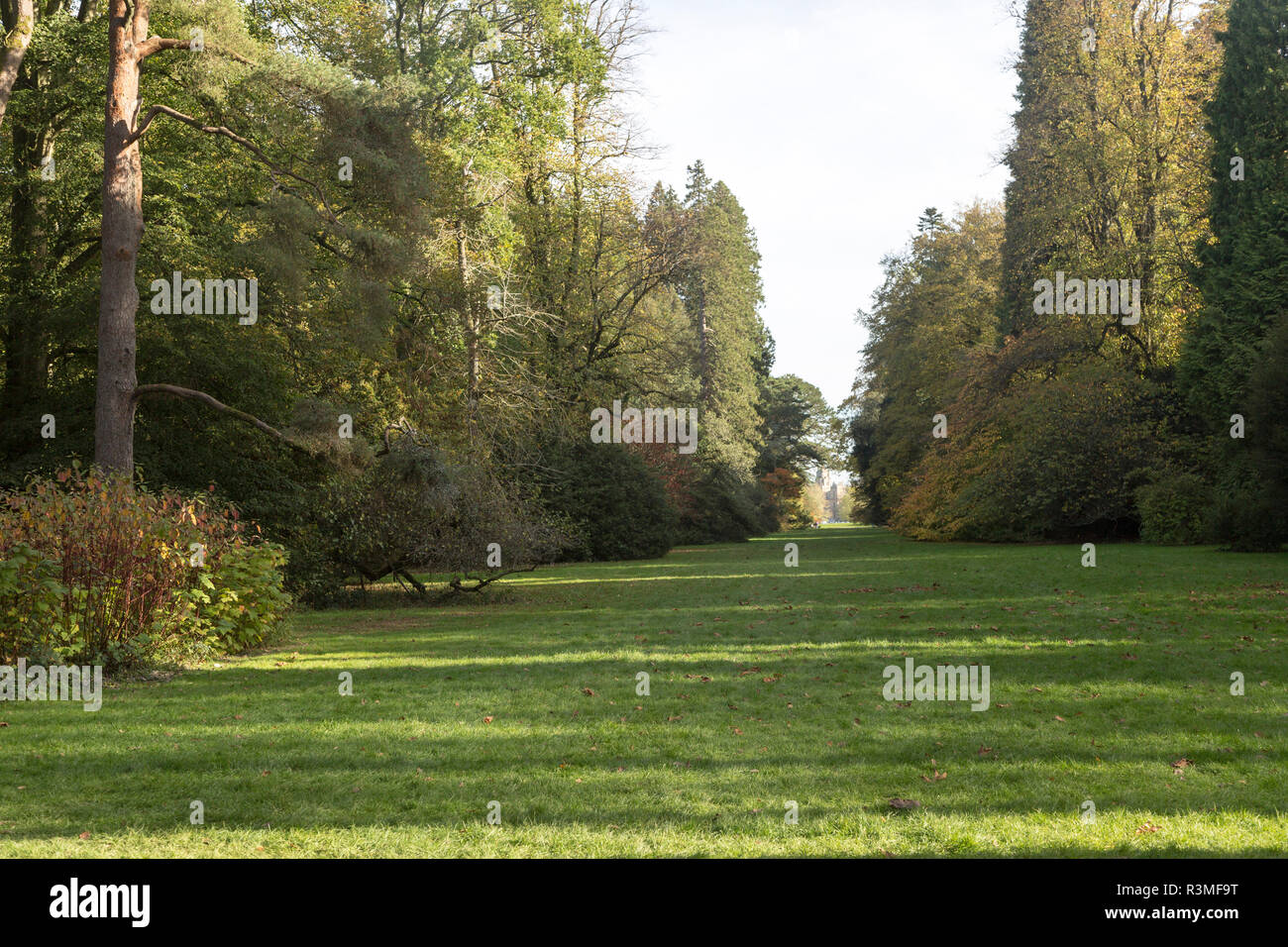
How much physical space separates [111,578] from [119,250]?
706 cm

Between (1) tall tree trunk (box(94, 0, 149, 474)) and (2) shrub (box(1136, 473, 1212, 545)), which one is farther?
(2) shrub (box(1136, 473, 1212, 545))

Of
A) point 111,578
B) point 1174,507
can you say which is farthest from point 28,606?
point 1174,507

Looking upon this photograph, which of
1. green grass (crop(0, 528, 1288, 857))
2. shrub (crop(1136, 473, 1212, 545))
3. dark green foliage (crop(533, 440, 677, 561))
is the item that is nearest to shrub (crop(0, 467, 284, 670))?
green grass (crop(0, 528, 1288, 857))

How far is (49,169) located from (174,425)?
18.6 feet

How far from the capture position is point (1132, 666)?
9812 mm

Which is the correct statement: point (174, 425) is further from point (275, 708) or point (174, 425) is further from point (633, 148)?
point (633, 148)

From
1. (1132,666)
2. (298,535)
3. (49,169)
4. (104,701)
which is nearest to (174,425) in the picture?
(298,535)

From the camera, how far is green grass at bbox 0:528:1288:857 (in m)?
5.28

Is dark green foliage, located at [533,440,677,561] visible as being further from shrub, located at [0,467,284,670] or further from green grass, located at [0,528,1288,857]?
shrub, located at [0,467,284,670]

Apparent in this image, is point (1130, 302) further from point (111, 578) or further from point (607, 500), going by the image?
point (111, 578)

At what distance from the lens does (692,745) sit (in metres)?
7.27

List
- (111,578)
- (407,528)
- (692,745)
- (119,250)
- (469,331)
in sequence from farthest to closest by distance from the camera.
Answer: (469,331)
(407,528)
(119,250)
(111,578)
(692,745)

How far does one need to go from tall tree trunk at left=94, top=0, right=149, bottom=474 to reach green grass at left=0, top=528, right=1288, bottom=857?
460 centimetres

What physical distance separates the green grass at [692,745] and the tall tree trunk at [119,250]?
4.60 metres
